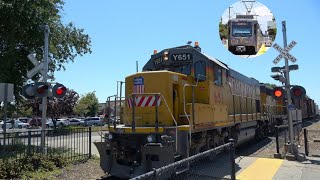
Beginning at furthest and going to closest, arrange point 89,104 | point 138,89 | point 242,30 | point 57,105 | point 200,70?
point 89,104
point 57,105
point 242,30
point 200,70
point 138,89

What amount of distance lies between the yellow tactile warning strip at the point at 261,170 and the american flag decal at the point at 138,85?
3735 mm

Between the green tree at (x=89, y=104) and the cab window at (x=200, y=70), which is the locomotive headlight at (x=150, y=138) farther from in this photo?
the green tree at (x=89, y=104)

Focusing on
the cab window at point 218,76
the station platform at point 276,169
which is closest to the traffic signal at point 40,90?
the cab window at point 218,76

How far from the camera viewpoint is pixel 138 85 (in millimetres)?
10453

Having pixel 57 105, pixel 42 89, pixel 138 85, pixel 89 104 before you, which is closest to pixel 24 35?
pixel 42 89

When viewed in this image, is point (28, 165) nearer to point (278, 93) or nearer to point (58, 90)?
point (58, 90)

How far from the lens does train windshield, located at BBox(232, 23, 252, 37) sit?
15.6m

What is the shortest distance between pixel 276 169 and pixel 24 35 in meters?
12.3

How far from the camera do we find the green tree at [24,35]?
15.4 metres

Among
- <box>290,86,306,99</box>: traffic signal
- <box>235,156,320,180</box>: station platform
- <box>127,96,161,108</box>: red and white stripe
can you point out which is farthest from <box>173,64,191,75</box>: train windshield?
<box>290,86,306,99</box>: traffic signal

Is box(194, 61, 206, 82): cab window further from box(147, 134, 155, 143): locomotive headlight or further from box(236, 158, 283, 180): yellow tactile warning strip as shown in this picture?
box(236, 158, 283, 180): yellow tactile warning strip

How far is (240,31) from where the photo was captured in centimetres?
1589

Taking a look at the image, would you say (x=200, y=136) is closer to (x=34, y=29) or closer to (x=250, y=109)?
(x=250, y=109)

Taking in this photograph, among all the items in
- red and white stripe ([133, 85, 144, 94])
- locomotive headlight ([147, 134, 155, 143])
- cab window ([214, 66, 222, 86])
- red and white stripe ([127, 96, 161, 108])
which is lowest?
locomotive headlight ([147, 134, 155, 143])
